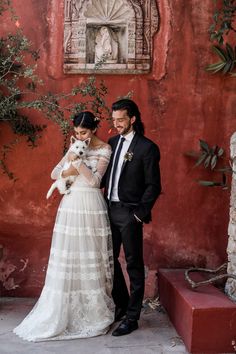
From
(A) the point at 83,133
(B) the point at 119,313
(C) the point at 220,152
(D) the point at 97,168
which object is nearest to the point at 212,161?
(C) the point at 220,152

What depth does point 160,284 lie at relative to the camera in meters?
4.82

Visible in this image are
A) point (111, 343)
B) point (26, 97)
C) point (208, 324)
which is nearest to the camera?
point (208, 324)

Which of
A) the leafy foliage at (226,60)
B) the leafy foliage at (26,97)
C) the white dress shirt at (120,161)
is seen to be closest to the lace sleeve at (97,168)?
the white dress shirt at (120,161)

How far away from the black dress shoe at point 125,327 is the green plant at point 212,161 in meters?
1.58

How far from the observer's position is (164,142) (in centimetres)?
490

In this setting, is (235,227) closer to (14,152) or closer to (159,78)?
(159,78)

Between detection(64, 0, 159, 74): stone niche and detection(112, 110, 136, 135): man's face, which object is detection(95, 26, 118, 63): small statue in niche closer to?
detection(64, 0, 159, 74): stone niche

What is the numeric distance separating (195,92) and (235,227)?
1.52 metres

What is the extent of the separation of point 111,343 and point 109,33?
306cm

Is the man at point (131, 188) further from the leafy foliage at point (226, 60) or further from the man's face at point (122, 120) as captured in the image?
the leafy foliage at point (226, 60)

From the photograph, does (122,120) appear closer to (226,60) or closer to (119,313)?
(226,60)

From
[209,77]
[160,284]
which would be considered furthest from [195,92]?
[160,284]

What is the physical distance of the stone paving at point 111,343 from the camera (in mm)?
3674

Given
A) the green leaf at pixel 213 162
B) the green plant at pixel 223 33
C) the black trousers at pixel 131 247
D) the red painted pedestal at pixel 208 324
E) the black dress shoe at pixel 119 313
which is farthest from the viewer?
the green leaf at pixel 213 162
